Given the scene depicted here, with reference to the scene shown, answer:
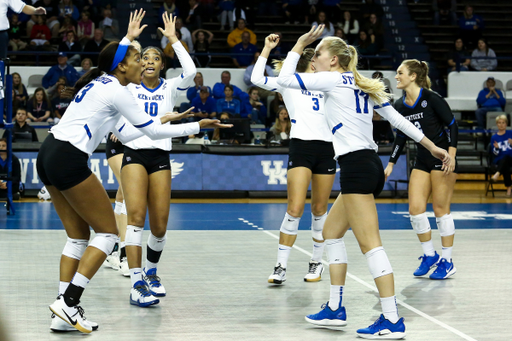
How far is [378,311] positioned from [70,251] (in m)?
2.58

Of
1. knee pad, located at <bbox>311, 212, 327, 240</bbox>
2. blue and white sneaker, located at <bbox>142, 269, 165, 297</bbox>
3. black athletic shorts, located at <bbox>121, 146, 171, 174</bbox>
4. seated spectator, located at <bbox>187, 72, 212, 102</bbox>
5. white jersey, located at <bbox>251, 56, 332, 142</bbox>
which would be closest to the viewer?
black athletic shorts, located at <bbox>121, 146, 171, 174</bbox>

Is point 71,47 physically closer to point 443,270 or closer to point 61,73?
point 61,73

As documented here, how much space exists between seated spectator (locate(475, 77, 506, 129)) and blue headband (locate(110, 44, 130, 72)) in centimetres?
1493

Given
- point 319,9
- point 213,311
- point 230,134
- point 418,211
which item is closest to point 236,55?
point 319,9

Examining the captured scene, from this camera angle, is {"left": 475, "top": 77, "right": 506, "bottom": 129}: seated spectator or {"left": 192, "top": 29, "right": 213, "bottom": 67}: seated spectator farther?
{"left": 192, "top": 29, "right": 213, "bottom": 67}: seated spectator

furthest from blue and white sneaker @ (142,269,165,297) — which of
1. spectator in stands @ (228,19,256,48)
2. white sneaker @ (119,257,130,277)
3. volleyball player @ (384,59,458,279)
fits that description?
spectator in stands @ (228,19,256,48)

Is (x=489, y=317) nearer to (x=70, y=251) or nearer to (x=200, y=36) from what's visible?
(x=70, y=251)

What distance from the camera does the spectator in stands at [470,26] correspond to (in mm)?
21422

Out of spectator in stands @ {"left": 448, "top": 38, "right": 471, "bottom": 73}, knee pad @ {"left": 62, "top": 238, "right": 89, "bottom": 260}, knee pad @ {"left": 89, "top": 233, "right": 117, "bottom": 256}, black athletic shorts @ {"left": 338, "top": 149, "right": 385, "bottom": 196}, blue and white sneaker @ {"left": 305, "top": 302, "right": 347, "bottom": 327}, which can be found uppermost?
spectator in stands @ {"left": 448, "top": 38, "right": 471, "bottom": 73}

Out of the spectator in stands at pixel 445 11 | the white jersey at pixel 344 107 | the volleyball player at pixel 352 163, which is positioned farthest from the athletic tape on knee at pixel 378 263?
the spectator in stands at pixel 445 11

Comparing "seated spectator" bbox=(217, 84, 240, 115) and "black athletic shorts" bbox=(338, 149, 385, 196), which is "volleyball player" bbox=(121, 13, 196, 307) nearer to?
"black athletic shorts" bbox=(338, 149, 385, 196)

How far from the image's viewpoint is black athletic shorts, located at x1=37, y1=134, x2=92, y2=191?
15.4 feet

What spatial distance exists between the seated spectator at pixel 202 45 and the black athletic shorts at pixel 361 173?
14.4m

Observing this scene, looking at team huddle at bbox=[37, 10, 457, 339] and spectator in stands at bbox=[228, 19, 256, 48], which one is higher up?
spectator in stands at bbox=[228, 19, 256, 48]
